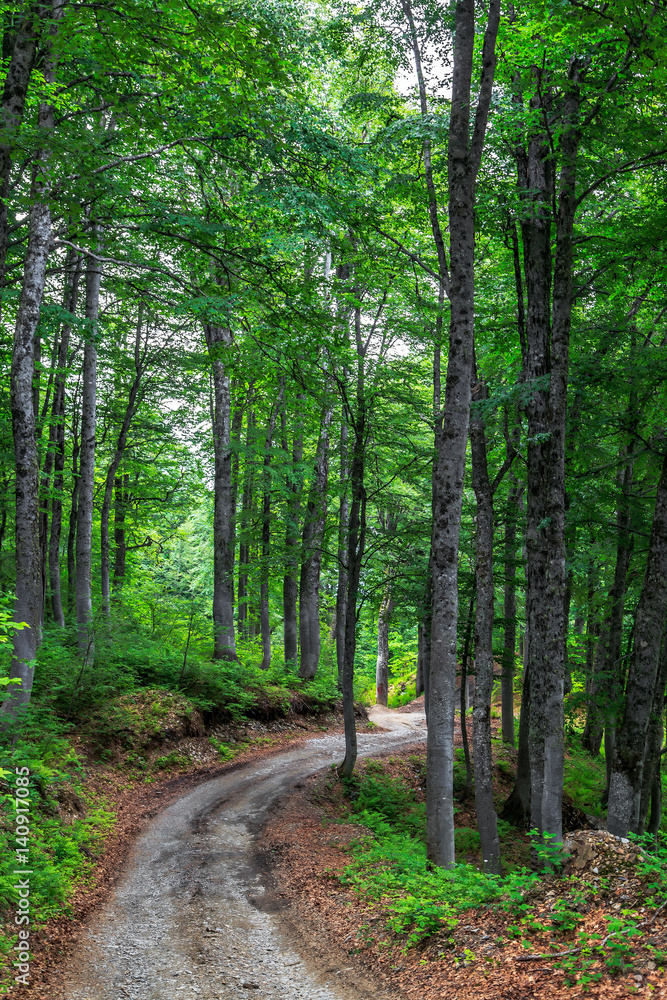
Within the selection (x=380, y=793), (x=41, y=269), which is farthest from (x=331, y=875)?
(x=41, y=269)

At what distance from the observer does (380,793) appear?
13.4 metres

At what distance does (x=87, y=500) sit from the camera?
46.0 ft

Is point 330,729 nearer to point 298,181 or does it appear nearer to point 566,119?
point 298,181

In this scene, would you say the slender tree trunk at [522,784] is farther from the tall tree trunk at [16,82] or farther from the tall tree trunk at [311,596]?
the tall tree trunk at [16,82]

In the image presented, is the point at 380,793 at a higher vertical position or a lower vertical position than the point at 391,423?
lower

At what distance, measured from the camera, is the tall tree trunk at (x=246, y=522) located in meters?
18.0

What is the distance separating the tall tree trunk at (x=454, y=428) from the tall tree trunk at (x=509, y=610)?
5.52 metres

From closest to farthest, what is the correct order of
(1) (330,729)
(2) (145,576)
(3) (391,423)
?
(3) (391,423) → (1) (330,729) → (2) (145,576)

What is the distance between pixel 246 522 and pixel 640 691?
12784mm

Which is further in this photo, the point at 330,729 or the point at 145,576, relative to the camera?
the point at 145,576

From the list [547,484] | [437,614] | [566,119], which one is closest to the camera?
[437,614]

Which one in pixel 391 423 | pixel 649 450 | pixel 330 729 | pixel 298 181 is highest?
pixel 298 181

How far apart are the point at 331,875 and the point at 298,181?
9836 mm

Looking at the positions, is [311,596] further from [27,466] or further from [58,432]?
[27,466]
